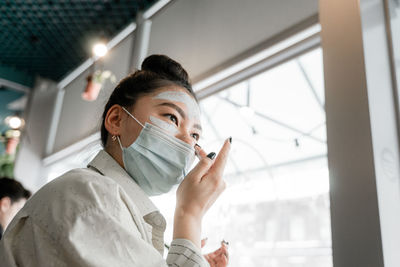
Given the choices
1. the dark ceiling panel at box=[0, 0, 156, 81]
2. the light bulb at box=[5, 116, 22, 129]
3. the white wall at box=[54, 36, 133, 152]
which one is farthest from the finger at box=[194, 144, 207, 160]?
the light bulb at box=[5, 116, 22, 129]

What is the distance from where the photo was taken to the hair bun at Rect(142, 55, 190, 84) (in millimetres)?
1353

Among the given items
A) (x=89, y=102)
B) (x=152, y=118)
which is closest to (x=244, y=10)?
(x=152, y=118)

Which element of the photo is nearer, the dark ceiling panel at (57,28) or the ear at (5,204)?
the ear at (5,204)

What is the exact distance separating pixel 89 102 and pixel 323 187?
2549 millimetres

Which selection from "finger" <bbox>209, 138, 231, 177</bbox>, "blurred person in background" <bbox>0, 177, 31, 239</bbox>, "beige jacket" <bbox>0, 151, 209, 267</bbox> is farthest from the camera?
"blurred person in background" <bbox>0, 177, 31, 239</bbox>

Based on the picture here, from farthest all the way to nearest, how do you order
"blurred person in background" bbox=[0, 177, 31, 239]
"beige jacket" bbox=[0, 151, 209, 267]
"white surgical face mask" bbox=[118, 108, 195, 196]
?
"blurred person in background" bbox=[0, 177, 31, 239], "white surgical face mask" bbox=[118, 108, 195, 196], "beige jacket" bbox=[0, 151, 209, 267]

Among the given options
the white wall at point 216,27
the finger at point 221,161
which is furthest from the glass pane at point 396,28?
the finger at point 221,161

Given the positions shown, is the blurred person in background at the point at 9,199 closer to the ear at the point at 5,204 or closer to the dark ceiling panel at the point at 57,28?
the ear at the point at 5,204

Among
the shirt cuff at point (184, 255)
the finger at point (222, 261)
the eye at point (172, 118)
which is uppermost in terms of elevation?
the eye at point (172, 118)

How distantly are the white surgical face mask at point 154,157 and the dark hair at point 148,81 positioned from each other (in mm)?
93

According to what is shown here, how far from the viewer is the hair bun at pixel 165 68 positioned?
135 cm

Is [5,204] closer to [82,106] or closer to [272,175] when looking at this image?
[82,106]

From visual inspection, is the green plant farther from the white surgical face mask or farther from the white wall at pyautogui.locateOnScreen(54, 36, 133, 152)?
the white surgical face mask

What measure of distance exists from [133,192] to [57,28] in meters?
3.34
